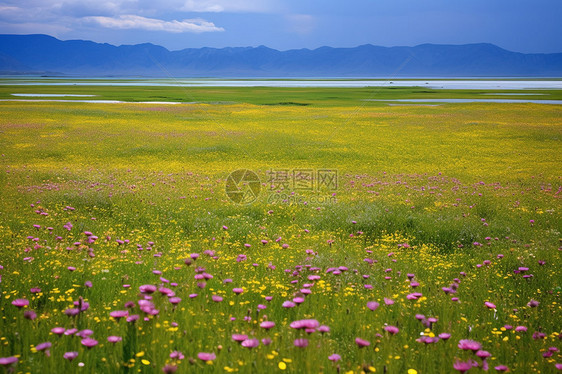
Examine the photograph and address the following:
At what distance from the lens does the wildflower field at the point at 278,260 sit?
4.11 meters

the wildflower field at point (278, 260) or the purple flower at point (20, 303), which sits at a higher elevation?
the purple flower at point (20, 303)

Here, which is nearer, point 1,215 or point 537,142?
point 1,215

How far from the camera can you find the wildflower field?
4.11m

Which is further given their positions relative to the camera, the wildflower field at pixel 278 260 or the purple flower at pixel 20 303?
the wildflower field at pixel 278 260

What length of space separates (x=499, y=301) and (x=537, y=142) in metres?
27.3

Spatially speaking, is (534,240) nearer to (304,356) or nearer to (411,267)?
(411,267)

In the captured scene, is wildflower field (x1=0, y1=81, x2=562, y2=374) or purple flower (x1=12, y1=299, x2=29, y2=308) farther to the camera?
wildflower field (x1=0, y1=81, x2=562, y2=374)

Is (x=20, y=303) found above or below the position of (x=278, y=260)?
above

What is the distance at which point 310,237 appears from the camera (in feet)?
30.3

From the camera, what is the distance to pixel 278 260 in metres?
7.66

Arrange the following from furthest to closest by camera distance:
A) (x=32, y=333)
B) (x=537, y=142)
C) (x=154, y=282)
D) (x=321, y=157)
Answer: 1. (x=537, y=142)
2. (x=321, y=157)
3. (x=154, y=282)
4. (x=32, y=333)

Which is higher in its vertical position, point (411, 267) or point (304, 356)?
point (304, 356)

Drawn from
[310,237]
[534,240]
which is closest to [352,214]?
[310,237]

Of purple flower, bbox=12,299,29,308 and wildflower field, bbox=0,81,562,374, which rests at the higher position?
purple flower, bbox=12,299,29,308
